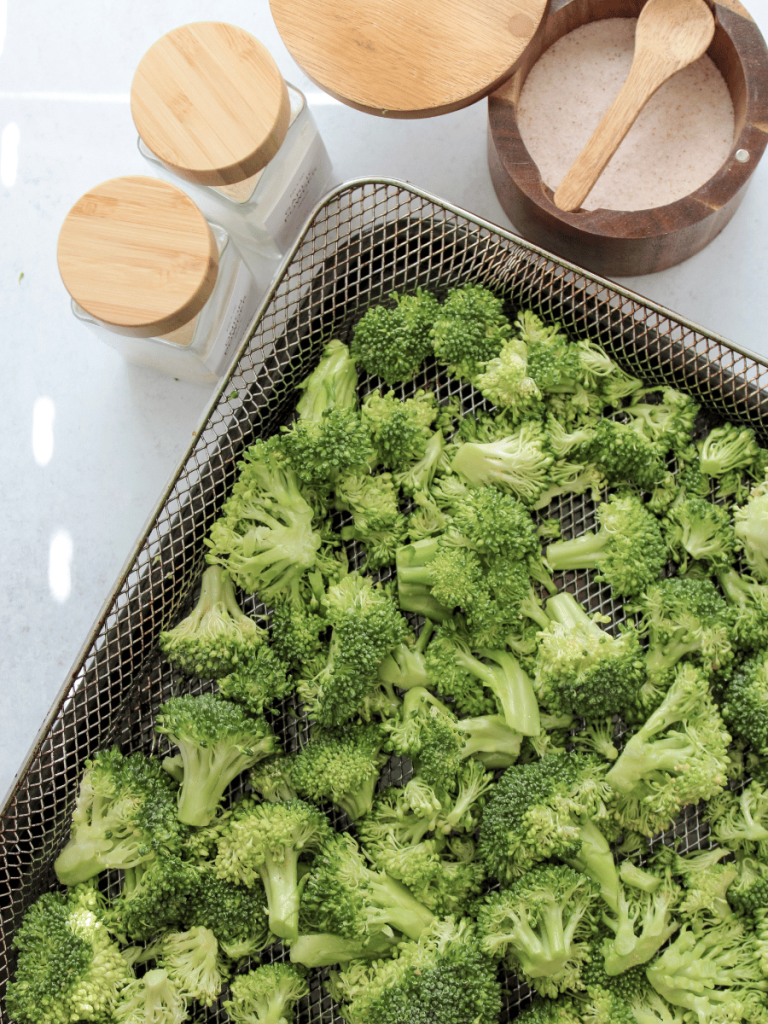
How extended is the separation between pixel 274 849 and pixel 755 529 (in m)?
1.23

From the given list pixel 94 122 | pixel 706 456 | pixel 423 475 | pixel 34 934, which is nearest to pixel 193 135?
pixel 94 122

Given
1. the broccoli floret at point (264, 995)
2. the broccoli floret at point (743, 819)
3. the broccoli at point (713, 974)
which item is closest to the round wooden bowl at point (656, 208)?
the broccoli floret at point (743, 819)

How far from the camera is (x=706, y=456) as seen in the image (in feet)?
6.42

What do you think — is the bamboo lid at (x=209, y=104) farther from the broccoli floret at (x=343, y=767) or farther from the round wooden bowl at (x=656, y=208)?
the broccoli floret at (x=343, y=767)

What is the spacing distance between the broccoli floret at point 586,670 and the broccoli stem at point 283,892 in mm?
645

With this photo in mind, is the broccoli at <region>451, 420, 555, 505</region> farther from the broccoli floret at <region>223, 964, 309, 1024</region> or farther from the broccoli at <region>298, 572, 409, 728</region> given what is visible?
the broccoli floret at <region>223, 964, 309, 1024</region>

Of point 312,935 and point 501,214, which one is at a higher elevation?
point 501,214

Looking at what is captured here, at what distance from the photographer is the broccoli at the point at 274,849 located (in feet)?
5.87

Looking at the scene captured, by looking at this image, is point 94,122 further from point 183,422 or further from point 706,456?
point 706,456

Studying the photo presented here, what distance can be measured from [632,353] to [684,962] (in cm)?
130

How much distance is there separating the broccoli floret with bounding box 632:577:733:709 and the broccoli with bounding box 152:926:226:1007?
3.49 ft

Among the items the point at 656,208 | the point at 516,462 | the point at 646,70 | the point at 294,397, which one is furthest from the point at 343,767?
the point at 646,70

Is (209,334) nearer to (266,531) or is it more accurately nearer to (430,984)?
(266,531)

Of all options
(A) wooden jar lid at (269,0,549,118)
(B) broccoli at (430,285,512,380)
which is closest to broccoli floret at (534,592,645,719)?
(B) broccoli at (430,285,512,380)
